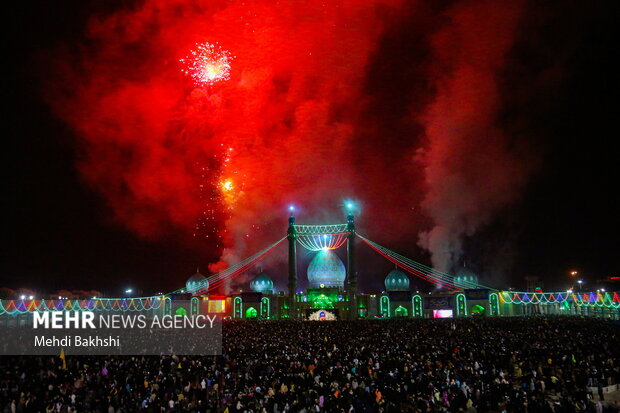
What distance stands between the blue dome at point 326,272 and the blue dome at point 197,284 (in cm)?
1666

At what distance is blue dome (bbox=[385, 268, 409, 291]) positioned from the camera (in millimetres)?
80769

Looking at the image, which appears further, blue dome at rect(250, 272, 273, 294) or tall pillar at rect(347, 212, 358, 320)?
blue dome at rect(250, 272, 273, 294)

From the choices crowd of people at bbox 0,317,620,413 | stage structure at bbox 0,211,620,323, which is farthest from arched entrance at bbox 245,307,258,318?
crowd of people at bbox 0,317,620,413

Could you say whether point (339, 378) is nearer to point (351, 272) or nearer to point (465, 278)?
point (351, 272)

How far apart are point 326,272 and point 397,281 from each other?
1101 centimetres

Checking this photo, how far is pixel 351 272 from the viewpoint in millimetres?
72812

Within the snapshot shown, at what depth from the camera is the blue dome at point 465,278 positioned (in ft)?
247

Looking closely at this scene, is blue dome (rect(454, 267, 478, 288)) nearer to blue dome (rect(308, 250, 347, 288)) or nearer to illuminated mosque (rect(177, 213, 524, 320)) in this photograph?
illuminated mosque (rect(177, 213, 524, 320))

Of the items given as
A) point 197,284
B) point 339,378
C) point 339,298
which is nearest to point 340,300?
point 339,298

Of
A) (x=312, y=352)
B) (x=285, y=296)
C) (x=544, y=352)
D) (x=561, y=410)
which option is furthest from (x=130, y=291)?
(x=561, y=410)

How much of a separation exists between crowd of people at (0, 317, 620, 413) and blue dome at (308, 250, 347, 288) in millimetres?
52121

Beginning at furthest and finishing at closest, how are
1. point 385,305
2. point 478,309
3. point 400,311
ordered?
point 385,305 < point 400,311 < point 478,309

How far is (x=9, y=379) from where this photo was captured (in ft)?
63.2

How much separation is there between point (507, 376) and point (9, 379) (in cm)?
1815
